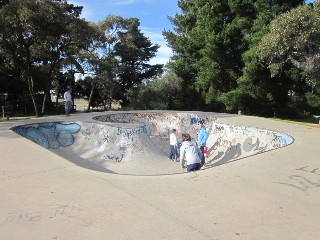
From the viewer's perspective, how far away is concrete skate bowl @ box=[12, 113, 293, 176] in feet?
40.7

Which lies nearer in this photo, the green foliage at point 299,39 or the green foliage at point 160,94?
the green foliage at point 299,39

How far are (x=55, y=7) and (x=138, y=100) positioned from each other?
12.4 m

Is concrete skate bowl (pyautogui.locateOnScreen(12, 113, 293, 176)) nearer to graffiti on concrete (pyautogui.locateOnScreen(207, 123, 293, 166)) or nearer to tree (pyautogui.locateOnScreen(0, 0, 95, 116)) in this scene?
graffiti on concrete (pyautogui.locateOnScreen(207, 123, 293, 166))

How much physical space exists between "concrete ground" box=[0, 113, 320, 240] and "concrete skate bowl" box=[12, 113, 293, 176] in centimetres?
517

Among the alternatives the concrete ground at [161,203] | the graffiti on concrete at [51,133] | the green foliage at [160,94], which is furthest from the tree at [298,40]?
the green foliage at [160,94]

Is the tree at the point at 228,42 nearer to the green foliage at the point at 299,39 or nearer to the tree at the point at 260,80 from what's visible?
the tree at the point at 260,80

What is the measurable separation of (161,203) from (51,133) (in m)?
10.7

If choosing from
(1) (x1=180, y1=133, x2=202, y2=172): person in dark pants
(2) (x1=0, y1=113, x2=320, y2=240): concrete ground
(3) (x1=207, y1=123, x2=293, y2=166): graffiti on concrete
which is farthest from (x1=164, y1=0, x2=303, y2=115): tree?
(2) (x1=0, y1=113, x2=320, y2=240): concrete ground

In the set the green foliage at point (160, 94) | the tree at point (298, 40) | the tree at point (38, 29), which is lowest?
the green foliage at point (160, 94)

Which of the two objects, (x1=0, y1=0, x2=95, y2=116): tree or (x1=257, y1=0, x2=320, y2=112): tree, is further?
(x1=0, y1=0, x2=95, y2=116): tree

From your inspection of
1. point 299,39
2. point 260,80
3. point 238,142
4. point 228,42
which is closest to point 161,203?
point 238,142

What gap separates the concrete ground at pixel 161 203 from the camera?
3.91 m

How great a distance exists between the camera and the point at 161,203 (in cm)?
482

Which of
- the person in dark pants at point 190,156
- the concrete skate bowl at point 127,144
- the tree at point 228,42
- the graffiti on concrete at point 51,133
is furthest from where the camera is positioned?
the tree at point 228,42
